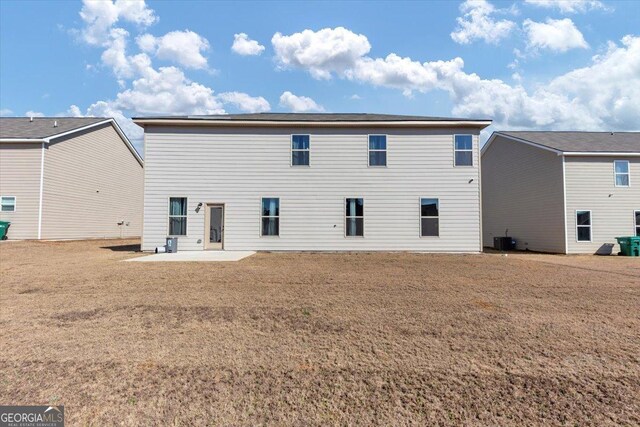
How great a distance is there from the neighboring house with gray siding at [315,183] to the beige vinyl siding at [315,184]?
1.6 inches

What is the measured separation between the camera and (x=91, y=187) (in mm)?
21859

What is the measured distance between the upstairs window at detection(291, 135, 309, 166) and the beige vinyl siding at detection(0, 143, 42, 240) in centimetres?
1414

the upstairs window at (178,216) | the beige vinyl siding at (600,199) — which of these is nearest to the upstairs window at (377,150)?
the upstairs window at (178,216)

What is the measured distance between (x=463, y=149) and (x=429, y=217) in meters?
3.24

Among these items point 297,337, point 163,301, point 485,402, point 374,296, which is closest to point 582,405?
point 485,402

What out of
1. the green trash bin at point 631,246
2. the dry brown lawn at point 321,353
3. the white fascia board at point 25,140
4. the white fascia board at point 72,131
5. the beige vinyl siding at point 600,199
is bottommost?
the dry brown lawn at point 321,353

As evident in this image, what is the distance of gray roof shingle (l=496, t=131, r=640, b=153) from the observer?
17.2m

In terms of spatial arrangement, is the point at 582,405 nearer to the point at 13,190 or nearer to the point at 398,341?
the point at 398,341

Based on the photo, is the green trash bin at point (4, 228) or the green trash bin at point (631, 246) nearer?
the green trash bin at point (631, 246)

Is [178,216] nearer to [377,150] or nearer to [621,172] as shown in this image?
[377,150]

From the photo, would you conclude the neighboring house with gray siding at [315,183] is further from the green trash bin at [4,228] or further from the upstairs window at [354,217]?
the green trash bin at [4,228]

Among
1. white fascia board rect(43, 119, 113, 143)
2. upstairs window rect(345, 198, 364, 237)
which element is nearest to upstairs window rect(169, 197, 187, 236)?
upstairs window rect(345, 198, 364, 237)

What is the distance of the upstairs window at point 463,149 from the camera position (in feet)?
47.8

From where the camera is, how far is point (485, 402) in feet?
9.45
